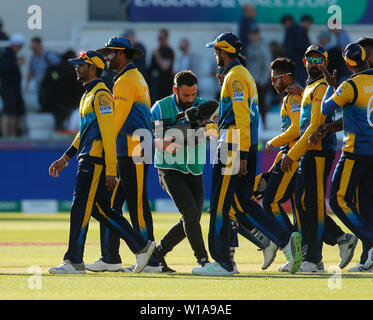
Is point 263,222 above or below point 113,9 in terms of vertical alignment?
below

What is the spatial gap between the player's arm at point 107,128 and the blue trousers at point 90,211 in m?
0.19

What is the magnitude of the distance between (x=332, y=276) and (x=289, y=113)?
2.20 m

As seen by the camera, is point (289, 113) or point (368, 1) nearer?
point (289, 113)

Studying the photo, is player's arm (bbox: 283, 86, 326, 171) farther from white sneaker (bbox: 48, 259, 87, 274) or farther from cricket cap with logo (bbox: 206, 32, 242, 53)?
white sneaker (bbox: 48, 259, 87, 274)

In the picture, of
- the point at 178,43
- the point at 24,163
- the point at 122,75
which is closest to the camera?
the point at 122,75

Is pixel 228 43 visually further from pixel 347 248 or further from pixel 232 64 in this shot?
pixel 347 248

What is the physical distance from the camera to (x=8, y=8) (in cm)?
2733

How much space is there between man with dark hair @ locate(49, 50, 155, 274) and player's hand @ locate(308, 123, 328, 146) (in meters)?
2.06

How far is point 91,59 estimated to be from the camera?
35.6 ft

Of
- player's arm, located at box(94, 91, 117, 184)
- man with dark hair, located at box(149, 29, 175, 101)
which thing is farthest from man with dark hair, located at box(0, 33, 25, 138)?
player's arm, located at box(94, 91, 117, 184)

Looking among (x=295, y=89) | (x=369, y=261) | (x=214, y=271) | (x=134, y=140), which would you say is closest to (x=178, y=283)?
(x=214, y=271)

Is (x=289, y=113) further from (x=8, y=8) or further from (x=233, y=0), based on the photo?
(x=8, y=8)

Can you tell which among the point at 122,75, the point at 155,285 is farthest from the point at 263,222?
the point at 122,75

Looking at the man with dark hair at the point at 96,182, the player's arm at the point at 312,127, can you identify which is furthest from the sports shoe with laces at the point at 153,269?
the player's arm at the point at 312,127
